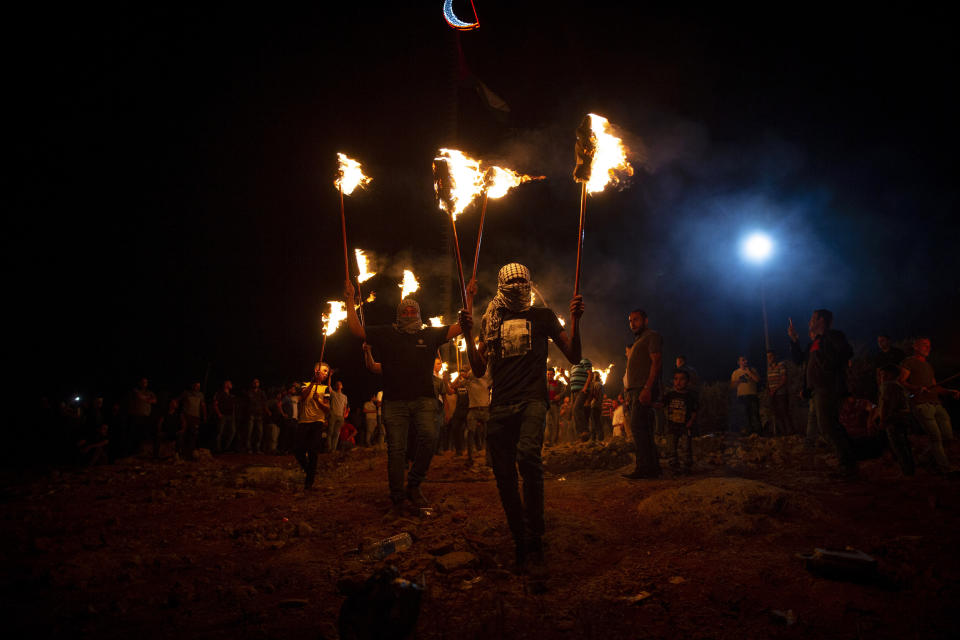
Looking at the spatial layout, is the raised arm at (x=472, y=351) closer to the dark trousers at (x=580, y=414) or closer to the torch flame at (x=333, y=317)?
the torch flame at (x=333, y=317)

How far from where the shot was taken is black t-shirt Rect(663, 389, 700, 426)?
6957mm

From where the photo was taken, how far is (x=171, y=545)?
14.1 ft

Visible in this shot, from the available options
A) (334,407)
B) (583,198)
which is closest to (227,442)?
(334,407)

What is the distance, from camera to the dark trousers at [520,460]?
3393mm

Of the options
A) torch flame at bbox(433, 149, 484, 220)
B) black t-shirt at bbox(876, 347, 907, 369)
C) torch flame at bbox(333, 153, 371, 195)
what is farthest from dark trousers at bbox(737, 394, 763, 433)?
torch flame at bbox(333, 153, 371, 195)

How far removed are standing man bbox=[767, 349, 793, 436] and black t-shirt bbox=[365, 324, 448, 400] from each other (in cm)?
884

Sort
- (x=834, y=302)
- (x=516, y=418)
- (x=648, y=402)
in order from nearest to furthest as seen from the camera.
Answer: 1. (x=516, y=418)
2. (x=648, y=402)
3. (x=834, y=302)

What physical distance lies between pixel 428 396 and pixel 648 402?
2742 mm

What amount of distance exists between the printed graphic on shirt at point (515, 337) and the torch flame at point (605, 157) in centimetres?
172

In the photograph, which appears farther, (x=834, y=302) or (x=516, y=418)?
(x=834, y=302)

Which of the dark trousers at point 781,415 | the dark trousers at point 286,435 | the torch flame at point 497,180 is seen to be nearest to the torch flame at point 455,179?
the torch flame at point 497,180

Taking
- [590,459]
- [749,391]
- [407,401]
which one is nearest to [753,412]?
[749,391]

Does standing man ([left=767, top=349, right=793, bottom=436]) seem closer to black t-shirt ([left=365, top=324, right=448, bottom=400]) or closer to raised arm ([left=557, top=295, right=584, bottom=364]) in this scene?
black t-shirt ([left=365, top=324, right=448, bottom=400])

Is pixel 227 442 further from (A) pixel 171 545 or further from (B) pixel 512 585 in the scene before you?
(B) pixel 512 585
